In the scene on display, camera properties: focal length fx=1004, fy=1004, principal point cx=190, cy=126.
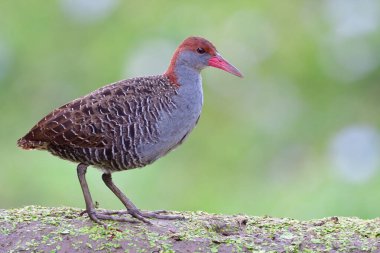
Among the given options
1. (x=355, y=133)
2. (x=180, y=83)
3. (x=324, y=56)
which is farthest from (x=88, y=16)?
(x=180, y=83)

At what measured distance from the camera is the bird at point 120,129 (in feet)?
21.7

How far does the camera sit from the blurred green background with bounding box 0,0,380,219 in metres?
10.9

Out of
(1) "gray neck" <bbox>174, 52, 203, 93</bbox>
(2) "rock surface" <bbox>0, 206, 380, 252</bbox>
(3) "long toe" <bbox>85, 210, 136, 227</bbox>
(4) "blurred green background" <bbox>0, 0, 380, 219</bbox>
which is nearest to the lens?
(2) "rock surface" <bbox>0, 206, 380, 252</bbox>

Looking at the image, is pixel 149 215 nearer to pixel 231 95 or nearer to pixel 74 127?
pixel 74 127

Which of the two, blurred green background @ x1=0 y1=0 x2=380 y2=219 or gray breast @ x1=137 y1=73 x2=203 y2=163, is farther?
blurred green background @ x1=0 y1=0 x2=380 y2=219

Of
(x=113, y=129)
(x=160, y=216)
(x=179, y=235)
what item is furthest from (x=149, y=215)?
(x=113, y=129)

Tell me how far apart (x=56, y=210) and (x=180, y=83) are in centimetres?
122

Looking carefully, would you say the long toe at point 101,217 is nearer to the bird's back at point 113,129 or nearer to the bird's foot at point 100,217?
the bird's foot at point 100,217

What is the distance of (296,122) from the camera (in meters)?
13.0

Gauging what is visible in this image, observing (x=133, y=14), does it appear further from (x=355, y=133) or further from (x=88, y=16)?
(x=355, y=133)

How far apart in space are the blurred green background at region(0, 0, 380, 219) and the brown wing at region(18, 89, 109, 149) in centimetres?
367

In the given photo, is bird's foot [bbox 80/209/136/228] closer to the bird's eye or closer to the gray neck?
the gray neck

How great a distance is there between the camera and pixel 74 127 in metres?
6.64

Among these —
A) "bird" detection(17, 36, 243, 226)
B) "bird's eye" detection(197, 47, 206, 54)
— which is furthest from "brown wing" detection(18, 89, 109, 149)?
"bird's eye" detection(197, 47, 206, 54)
